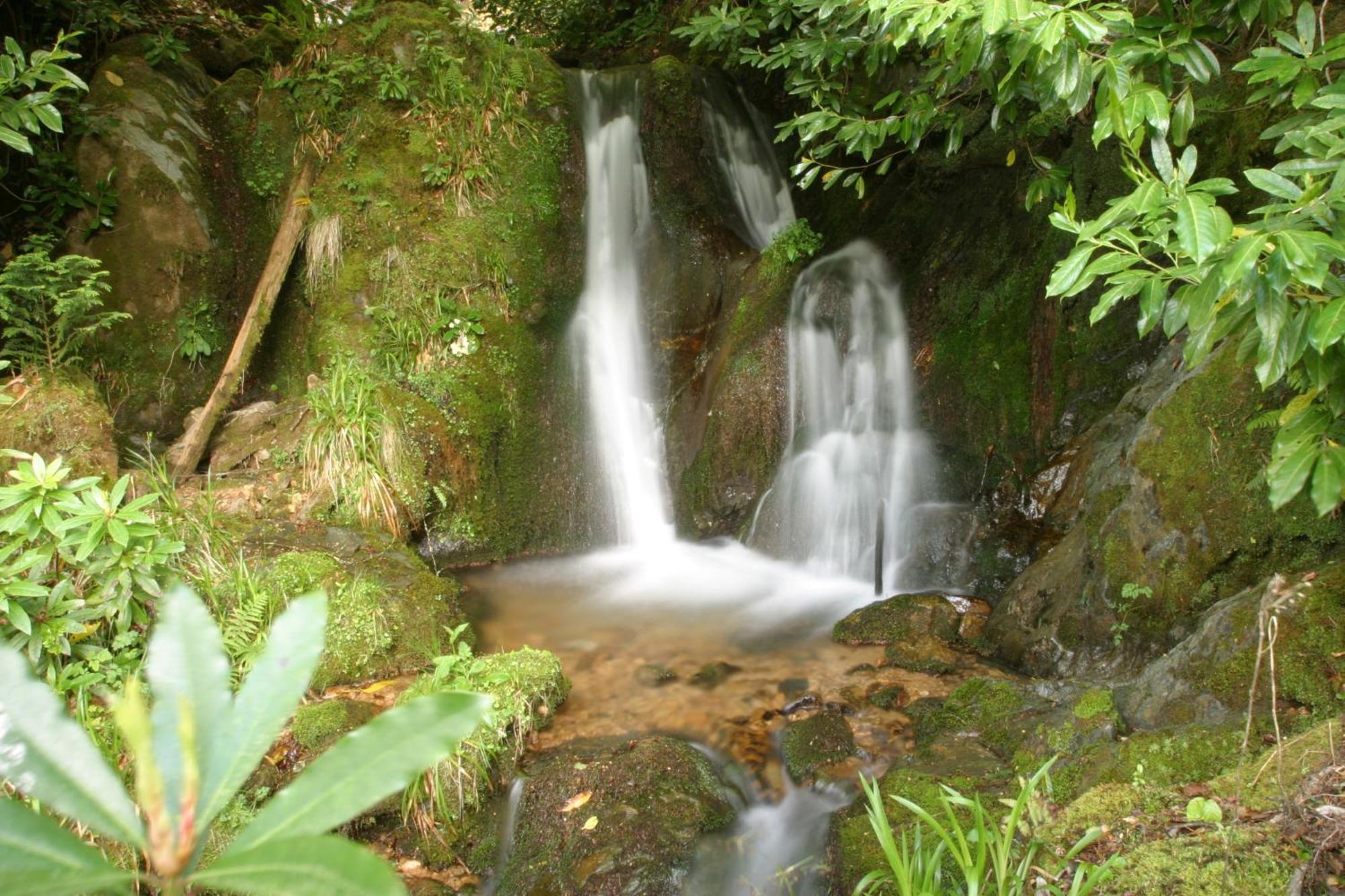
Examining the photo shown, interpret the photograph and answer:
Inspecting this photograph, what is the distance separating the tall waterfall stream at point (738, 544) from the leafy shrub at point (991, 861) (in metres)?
0.81

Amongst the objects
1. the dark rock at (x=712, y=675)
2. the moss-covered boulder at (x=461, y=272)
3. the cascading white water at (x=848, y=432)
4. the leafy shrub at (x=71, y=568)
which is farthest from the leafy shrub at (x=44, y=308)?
the cascading white water at (x=848, y=432)

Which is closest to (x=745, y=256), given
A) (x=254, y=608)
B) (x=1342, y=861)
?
(x=254, y=608)

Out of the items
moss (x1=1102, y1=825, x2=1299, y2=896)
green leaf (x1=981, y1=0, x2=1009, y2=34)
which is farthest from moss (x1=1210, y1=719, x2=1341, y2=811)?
green leaf (x1=981, y1=0, x2=1009, y2=34)

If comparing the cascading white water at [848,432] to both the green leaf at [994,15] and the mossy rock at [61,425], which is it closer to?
the green leaf at [994,15]

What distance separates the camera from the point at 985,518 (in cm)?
565

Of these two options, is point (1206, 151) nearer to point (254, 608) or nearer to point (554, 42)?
point (254, 608)

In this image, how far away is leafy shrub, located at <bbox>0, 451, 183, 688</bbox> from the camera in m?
2.97

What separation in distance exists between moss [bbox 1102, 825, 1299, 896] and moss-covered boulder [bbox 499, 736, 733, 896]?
1.66 meters

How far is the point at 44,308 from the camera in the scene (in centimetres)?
498

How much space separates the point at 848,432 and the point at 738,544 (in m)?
1.31

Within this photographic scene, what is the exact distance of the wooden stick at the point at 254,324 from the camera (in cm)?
569

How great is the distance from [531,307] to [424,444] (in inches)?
71.8

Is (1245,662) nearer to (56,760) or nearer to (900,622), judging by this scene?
(900,622)

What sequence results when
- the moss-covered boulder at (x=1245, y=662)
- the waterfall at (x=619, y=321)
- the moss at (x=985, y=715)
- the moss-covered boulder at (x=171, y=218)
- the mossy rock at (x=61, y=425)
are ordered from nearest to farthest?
the moss-covered boulder at (x=1245, y=662) < the moss at (x=985, y=715) < the mossy rock at (x=61, y=425) < the moss-covered boulder at (x=171, y=218) < the waterfall at (x=619, y=321)
